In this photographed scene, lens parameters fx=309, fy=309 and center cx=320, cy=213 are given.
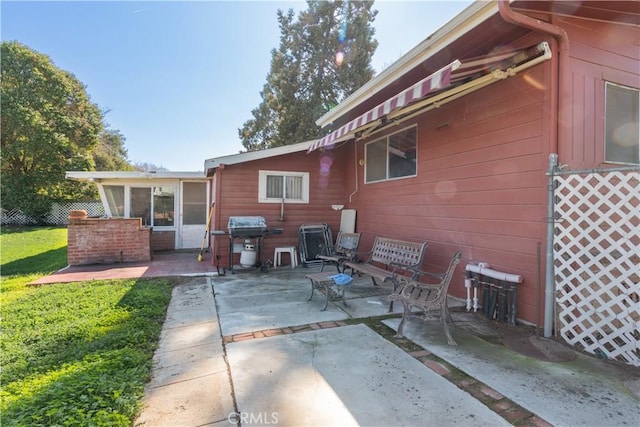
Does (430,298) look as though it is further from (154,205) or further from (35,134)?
(35,134)

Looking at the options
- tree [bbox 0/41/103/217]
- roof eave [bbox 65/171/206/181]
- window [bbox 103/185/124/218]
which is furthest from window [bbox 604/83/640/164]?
tree [bbox 0/41/103/217]

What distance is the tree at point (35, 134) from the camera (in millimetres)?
15766

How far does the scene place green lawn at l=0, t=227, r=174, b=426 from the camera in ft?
6.56

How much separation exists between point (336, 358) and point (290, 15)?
17.9 m

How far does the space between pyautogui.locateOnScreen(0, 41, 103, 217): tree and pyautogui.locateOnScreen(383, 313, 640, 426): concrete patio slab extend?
20.5 metres

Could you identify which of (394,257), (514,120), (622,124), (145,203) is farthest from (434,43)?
(145,203)

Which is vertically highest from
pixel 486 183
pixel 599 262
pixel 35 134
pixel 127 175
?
pixel 35 134

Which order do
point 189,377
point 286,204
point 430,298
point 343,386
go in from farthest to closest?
1. point 286,204
2. point 430,298
3. point 189,377
4. point 343,386

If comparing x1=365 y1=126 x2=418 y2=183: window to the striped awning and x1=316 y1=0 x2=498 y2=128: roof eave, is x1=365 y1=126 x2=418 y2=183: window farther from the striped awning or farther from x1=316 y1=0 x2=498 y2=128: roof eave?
the striped awning

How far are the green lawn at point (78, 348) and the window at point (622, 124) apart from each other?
17.5ft

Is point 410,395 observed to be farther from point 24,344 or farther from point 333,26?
point 333,26

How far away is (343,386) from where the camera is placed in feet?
7.54

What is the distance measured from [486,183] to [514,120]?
0.82 meters

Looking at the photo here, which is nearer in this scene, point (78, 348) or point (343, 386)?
point (343, 386)
